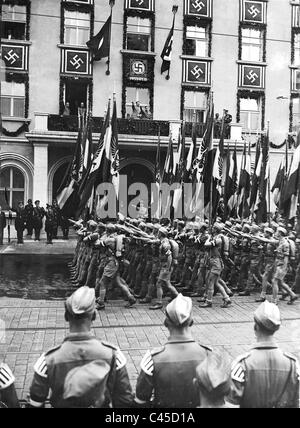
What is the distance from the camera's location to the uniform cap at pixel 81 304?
281 cm

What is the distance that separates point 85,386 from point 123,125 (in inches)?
756

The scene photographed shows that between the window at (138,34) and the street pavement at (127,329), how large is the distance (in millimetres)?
15468

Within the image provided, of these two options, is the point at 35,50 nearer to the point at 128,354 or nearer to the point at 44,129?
the point at 44,129

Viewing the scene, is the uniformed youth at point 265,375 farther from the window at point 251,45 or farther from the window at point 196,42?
the window at point 196,42

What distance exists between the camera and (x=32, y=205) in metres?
19.4

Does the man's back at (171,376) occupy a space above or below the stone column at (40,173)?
below

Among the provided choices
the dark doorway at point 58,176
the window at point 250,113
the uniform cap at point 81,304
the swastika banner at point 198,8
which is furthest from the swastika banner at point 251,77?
the uniform cap at point 81,304

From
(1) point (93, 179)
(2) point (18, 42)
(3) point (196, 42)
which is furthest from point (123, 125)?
(1) point (93, 179)

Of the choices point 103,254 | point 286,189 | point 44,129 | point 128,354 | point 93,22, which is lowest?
point 128,354

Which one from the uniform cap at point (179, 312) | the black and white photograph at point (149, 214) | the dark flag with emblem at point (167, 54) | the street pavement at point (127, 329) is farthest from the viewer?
the dark flag with emblem at point (167, 54)

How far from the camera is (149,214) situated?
17234 millimetres

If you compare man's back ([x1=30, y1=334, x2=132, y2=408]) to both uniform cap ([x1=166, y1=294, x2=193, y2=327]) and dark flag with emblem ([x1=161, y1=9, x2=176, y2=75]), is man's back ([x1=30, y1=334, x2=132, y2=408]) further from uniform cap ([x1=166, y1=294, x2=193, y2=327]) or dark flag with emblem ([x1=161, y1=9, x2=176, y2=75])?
dark flag with emblem ([x1=161, y1=9, x2=176, y2=75])
